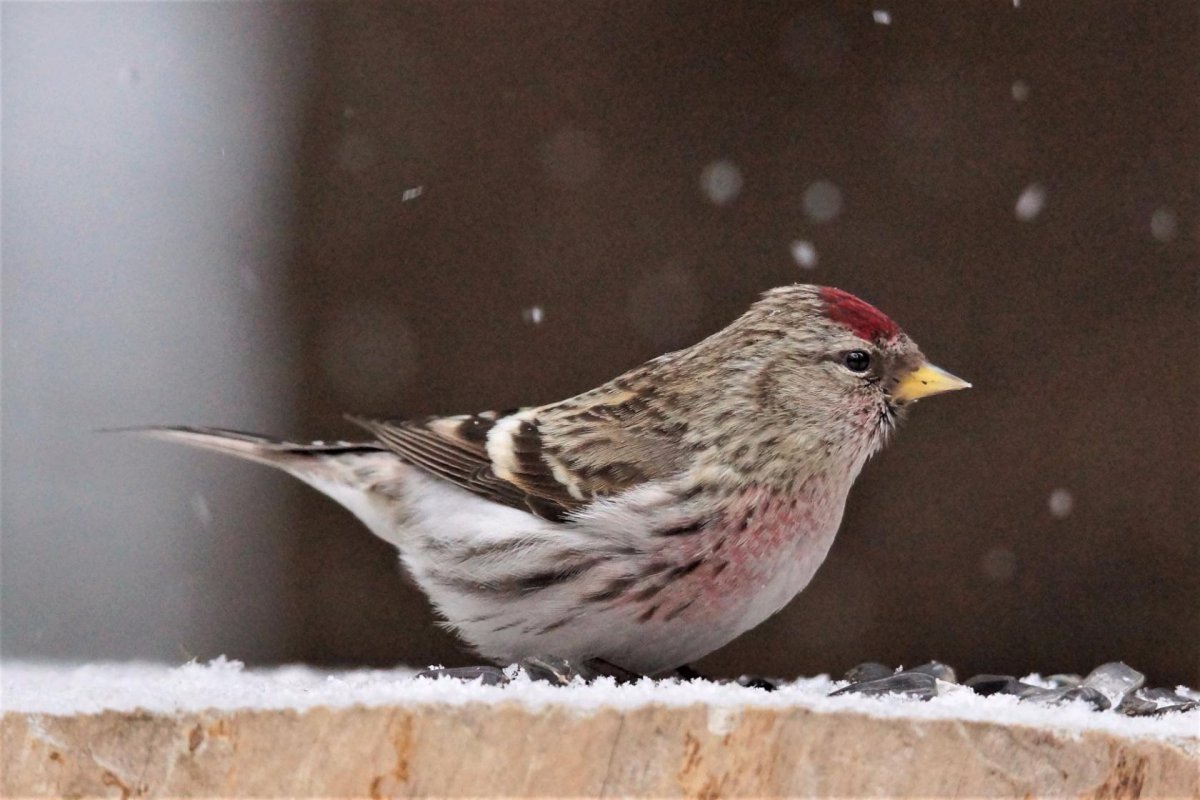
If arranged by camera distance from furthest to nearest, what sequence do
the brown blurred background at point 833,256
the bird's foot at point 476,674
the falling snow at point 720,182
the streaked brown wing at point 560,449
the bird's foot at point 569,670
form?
the falling snow at point 720,182
the brown blurred background at point 833,256
the streaked brown wing at point 560,449
the bird's foot at point 569,670
the bird's foot at point 476,674

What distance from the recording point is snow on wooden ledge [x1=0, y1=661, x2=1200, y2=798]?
4.53 ft

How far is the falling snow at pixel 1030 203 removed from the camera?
324 cm

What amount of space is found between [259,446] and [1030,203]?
189cm

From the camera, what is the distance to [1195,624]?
312 cm

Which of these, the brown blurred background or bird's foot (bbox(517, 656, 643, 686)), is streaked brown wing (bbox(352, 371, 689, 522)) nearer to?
bird's foot (bbox(517, 656, 643, 686))

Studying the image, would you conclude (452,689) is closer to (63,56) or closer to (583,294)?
(583,294)

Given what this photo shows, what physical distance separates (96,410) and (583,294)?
9.62 feet

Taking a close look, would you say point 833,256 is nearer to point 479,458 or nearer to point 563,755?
point 479,458

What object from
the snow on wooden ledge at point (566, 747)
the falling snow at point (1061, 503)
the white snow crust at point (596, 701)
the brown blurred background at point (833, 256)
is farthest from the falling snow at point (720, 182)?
the snow on wooden ledge at point (566, 747)

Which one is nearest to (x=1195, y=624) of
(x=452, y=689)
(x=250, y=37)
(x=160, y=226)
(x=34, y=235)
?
(x=452, y=689)

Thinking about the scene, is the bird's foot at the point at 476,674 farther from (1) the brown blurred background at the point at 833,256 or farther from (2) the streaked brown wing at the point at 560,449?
(1) the brown blurred background at the point at 833,256

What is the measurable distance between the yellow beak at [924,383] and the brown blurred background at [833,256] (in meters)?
1.04

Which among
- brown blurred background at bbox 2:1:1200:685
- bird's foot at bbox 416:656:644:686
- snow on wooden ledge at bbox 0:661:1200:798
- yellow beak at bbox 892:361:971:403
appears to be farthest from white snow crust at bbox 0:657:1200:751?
brown blurred background at bbox 2:1:1200:685

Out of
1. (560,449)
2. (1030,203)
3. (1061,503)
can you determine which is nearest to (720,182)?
(1030,203)
